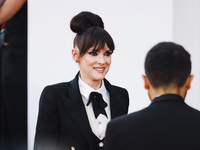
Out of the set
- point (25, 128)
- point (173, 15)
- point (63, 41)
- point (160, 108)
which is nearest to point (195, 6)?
point (173, 15)

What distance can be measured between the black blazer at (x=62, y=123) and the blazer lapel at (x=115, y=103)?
18 centimetres

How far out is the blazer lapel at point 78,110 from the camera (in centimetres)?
189

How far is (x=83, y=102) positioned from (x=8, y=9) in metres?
1.07

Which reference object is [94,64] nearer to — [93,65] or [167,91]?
[93,65]

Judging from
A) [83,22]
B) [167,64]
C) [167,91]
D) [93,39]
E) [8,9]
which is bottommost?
[167,91]

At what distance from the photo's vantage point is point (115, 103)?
2.04 metres

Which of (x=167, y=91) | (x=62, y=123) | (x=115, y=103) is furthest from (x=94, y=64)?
(x=167, y=91)

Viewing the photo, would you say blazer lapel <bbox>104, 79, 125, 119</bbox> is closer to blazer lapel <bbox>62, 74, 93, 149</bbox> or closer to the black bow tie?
the black bow tie

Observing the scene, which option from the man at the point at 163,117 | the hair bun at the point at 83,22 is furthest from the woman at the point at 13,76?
the man at the point at 163,117

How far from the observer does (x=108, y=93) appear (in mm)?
2066

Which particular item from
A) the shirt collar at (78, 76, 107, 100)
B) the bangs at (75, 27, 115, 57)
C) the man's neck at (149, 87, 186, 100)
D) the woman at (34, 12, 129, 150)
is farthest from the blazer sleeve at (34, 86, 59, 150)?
the man's neck at (149, 87, 186, 100)

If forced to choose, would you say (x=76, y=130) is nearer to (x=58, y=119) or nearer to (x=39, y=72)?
(x=58, y=119)

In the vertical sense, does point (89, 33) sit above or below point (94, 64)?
above

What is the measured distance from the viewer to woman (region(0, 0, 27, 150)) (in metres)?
2.62
